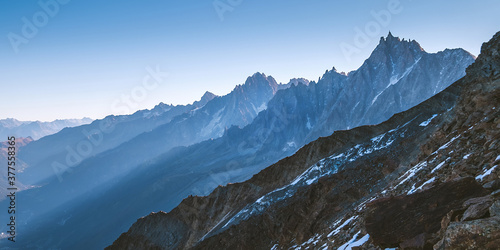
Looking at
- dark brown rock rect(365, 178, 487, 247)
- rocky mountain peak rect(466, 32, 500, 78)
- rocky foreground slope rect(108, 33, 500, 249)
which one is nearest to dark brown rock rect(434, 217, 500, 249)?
rocky foreground slope rect(108, 33, 500, 249)

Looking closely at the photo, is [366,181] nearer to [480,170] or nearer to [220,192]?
[480,170]

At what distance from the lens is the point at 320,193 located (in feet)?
137

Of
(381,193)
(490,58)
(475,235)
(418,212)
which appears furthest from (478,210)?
(490,58)

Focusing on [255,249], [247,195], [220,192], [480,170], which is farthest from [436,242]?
[220,192]

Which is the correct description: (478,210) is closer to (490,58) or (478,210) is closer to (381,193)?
(381,193)

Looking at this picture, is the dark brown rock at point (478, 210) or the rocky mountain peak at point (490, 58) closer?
the dark brown rock at point (478, 210)

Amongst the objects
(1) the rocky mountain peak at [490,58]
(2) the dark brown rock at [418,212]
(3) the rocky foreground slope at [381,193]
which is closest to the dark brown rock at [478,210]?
(3) the rocky foreground slope at [381,193]

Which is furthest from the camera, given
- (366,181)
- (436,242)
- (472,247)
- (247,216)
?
(247,216)

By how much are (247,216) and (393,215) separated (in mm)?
39311

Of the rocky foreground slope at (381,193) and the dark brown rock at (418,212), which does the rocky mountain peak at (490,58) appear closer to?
the rocky foreground slope at (381,193)

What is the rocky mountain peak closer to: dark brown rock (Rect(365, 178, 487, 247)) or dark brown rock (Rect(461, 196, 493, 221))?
dark brown rock (Rect(365, 178, 487, 247))

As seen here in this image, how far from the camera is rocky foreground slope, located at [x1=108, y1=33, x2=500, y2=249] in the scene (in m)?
9.59

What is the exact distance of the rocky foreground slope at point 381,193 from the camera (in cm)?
959

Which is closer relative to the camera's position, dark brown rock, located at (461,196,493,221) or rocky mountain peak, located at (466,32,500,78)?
dark brown rock, located at (461,196,493,221)
